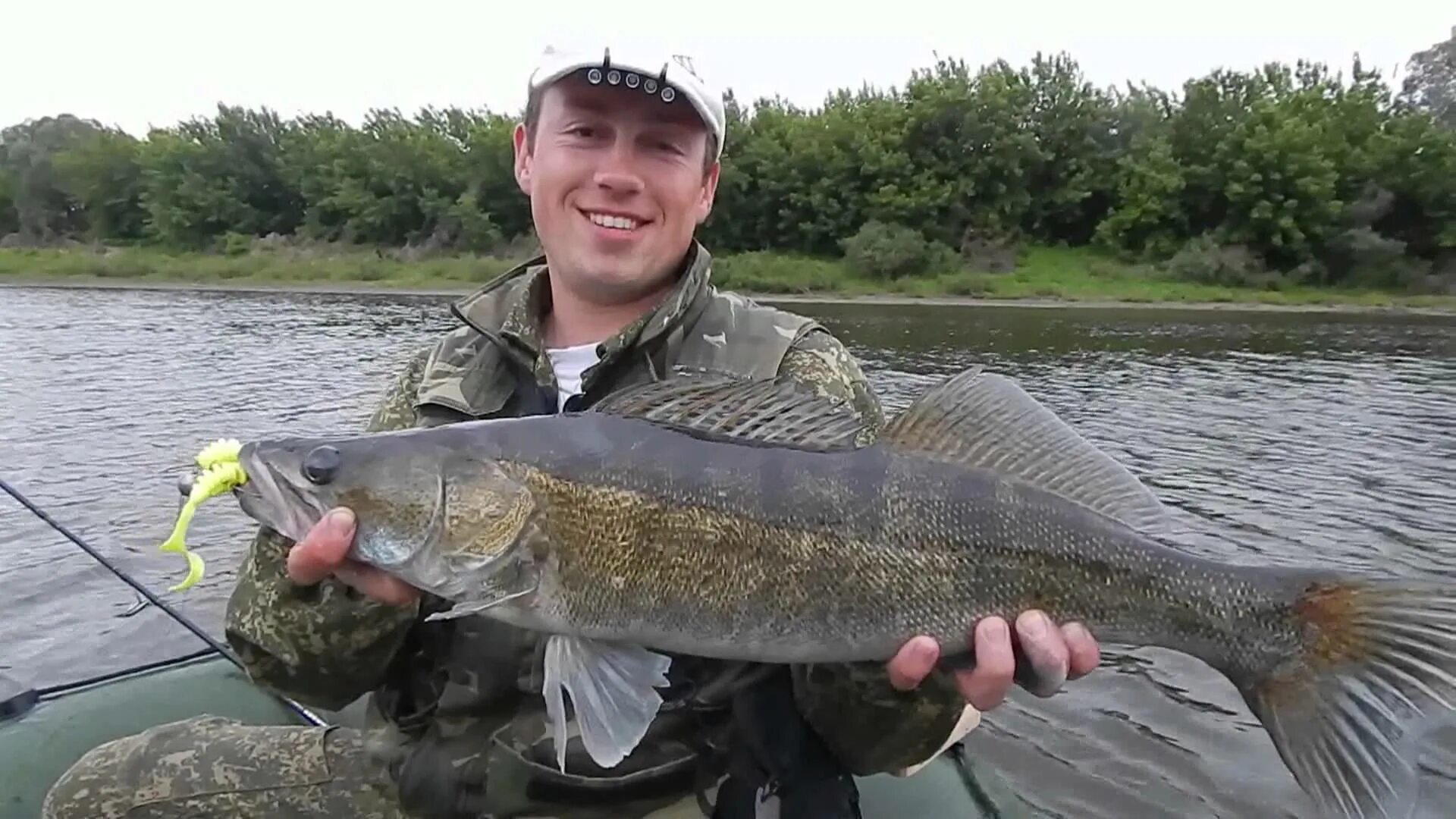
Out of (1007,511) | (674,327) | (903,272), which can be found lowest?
(903,272)

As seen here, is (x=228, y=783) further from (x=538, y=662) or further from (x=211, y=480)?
(x=211, y=480)

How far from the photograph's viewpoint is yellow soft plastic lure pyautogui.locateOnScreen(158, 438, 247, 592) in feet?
8.25

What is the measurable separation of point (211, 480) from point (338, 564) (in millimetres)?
320

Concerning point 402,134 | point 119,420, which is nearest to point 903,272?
point 402,134

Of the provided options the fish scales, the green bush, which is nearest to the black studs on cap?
the fish scales

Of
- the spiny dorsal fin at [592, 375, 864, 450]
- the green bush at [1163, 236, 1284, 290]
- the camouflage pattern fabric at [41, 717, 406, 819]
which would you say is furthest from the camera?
the green bush at [1163, 236, 1284, 290]

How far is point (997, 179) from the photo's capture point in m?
47.9

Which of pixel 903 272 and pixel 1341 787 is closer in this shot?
pixel 1341 787

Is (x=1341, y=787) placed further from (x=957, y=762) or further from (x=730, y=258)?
(x=730, y=258)

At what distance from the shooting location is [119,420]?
1556 centimetres

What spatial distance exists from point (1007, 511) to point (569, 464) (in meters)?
0.98

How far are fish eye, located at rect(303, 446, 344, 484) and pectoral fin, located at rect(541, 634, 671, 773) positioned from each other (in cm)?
61

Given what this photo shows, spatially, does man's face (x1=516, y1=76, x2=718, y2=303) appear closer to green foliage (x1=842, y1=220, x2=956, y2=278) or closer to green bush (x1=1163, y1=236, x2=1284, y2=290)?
green foliage (x1=842, y1=220, x2=956, y2=278)

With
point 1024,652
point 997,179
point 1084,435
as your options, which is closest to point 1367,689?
point 1024,652
